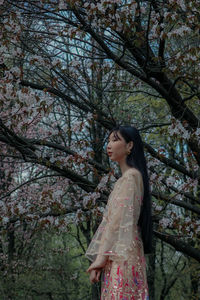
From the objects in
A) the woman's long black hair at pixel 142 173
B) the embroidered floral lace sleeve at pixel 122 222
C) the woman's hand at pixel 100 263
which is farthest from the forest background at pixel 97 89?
the woman's hand at pixel 100 263

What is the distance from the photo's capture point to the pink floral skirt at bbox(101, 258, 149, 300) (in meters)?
2.64

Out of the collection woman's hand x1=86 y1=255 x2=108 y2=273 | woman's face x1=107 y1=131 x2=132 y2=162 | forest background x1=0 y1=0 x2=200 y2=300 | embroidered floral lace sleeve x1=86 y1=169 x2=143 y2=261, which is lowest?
woman's hand x1=86 y1=255 x2=108 y2=273

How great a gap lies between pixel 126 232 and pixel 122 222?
7 cm

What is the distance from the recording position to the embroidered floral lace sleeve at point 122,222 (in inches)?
105

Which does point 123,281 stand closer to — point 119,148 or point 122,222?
point 122,222

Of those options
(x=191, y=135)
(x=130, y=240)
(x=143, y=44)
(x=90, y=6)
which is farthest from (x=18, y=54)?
(x=130, y=240)

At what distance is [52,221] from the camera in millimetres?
5531

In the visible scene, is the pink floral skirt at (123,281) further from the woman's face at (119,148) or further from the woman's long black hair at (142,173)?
the woman's face at (119,148)

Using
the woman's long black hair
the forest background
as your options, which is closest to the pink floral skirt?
the woman's long black hair

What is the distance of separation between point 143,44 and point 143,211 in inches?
95.2

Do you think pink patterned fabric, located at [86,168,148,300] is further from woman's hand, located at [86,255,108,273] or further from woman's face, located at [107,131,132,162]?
woman's face, located at [107,131,132,162]

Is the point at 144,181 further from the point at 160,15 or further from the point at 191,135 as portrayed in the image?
the point at 160,15

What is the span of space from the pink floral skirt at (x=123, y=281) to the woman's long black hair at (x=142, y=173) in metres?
0.19

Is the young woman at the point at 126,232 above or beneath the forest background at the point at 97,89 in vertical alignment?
beneath
